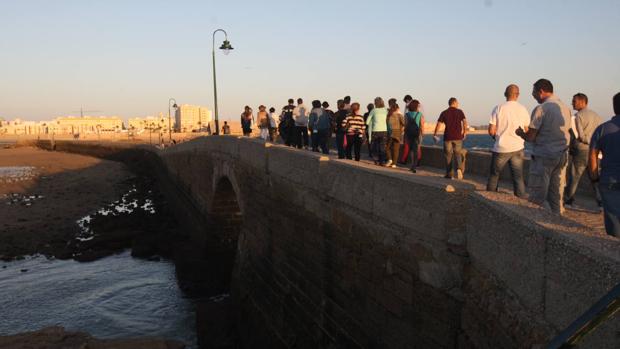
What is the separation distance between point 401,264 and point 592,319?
380 centimetres

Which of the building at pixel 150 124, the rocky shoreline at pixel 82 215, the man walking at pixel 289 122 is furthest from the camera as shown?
the building at pixel 150 124

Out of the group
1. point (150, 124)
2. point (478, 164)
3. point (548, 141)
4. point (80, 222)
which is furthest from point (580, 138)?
point (150, 124)

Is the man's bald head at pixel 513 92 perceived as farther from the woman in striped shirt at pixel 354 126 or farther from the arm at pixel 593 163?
the woman in striped shirt at pixel 354 126

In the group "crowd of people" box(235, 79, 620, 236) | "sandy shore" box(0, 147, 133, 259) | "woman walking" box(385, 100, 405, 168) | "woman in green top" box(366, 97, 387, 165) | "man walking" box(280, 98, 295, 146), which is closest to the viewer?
"crowd of people" box(235, 79, 620, 236)

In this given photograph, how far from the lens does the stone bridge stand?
3.26 meters

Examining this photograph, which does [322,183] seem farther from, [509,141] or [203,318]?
[203,318]

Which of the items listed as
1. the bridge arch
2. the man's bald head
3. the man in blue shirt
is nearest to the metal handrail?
the man in blue shirt

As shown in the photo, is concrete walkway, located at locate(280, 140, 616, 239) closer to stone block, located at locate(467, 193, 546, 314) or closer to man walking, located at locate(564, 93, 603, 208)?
stone block, located at locate(467, 193, 546, 314)

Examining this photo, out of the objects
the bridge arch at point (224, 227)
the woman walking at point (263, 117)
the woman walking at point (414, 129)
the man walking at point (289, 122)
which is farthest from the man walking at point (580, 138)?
the bridge arch at point (224, 227)

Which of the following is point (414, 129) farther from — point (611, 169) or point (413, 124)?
point (611, 169)

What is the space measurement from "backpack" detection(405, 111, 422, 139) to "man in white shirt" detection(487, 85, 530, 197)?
3365mm

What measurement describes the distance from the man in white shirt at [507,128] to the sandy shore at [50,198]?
57.2 feet

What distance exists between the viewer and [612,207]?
13.3ft

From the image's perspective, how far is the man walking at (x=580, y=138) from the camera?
22.5 ft
